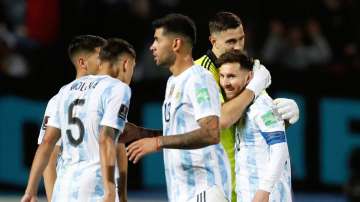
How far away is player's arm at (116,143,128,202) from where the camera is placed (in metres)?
8.88

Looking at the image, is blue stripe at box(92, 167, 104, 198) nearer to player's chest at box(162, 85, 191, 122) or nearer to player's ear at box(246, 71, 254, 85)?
player's chest at box(162, 85, 191, 122)

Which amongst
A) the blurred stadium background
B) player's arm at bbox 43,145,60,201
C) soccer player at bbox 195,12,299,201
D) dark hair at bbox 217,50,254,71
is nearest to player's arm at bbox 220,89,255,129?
soccer player at bbox 195,12,299,201

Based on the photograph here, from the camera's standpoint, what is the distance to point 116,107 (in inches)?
325

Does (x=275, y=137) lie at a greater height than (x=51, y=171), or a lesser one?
greater

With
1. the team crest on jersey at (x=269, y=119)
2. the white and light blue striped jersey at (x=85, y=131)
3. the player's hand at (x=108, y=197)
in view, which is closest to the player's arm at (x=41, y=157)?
the white and light blue striped jersey at (x=85, y=131)

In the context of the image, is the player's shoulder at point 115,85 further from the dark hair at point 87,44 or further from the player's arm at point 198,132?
the dark hair at point 87,44

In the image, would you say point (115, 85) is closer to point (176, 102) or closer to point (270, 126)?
point (176, 102)

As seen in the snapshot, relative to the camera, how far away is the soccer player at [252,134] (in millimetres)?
8625

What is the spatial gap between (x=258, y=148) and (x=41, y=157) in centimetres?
164

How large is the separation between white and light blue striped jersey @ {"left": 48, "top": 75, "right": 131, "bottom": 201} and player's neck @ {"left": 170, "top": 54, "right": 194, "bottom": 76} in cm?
42

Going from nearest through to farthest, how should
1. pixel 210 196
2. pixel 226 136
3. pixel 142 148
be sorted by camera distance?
pixel 142 148 → pixel 210 196 → pixel 226 136

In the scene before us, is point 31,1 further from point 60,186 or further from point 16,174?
point 60,186

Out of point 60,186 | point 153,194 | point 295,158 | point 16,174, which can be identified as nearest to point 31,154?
point 16,174

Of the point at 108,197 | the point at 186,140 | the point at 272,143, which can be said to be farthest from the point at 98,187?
the point at 272,143
